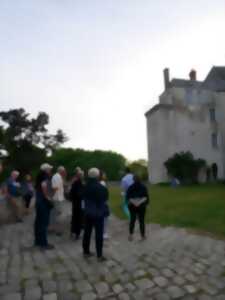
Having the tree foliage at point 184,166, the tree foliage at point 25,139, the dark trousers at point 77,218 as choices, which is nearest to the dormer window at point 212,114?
the tree foliage at point 184,166

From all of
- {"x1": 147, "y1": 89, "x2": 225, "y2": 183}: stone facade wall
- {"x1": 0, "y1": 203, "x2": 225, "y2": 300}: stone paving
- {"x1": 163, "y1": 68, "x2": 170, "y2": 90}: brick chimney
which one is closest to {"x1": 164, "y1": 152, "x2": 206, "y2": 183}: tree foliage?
{"x1": 147, "y1": 89, "x2": 225, "y2": 183}: stone facade wall

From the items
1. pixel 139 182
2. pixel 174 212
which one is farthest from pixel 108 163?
pixel 139 182

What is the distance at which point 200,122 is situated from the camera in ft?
141

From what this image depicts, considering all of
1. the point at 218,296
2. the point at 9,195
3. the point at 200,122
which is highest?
the point at 200,122

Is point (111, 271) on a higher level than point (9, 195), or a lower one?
lower

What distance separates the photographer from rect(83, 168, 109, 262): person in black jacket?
257 inches

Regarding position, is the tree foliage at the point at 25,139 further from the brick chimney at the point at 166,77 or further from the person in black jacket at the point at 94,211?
the person in black jacket at the point at 94,211

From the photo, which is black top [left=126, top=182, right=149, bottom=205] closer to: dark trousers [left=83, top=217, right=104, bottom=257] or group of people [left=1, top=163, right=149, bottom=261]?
group of people [left=1, top=163, right=149, bottom=261]

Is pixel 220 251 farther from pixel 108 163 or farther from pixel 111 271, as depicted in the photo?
pixel 108 163

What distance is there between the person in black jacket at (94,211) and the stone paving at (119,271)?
29 centimetres

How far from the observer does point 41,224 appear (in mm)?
7543

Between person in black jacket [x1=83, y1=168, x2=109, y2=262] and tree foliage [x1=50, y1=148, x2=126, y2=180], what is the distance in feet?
195

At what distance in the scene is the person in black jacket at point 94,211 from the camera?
6.53 m

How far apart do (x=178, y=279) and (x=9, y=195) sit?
7852mm
